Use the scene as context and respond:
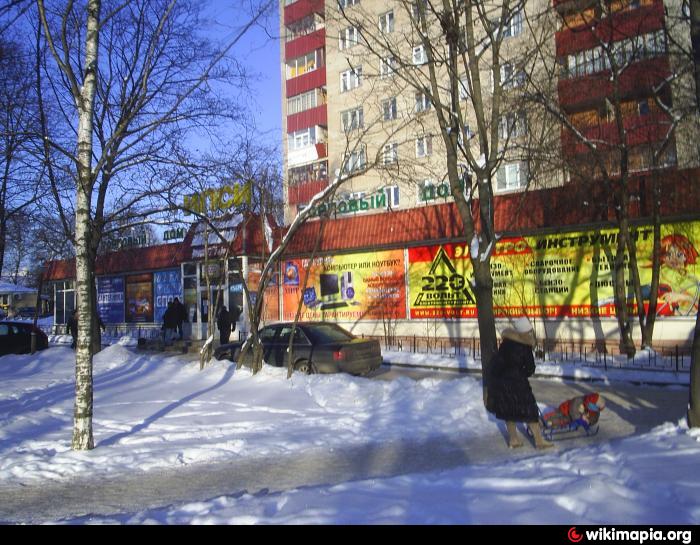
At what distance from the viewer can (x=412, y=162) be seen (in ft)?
39.5

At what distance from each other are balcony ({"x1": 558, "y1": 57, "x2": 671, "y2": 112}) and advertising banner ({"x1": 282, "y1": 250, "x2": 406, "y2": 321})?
7703mm

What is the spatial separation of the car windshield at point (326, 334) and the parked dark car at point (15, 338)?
41.5 ft

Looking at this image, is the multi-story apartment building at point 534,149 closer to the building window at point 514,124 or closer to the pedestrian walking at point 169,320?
the building window at point 514,124

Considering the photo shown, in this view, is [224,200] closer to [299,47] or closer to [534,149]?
[534,149]

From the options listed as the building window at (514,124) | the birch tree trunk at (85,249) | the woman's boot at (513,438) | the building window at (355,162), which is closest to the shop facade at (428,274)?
the building window at (355,162)

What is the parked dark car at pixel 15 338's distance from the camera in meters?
20.5

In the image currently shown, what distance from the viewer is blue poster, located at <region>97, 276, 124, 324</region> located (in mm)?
30125

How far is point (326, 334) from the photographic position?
13469mm

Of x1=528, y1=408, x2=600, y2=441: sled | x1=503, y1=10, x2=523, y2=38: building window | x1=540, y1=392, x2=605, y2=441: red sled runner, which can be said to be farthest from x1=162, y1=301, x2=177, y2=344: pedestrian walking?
x1=540, y1=392, x2=605, y2=441: red sled runner

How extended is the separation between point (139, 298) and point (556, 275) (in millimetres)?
20154

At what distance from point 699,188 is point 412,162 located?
8504 millimetres

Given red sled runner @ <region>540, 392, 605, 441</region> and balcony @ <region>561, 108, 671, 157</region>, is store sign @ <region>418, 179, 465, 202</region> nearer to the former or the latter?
balcony @ <region>561, 108, 671, 157</region>
